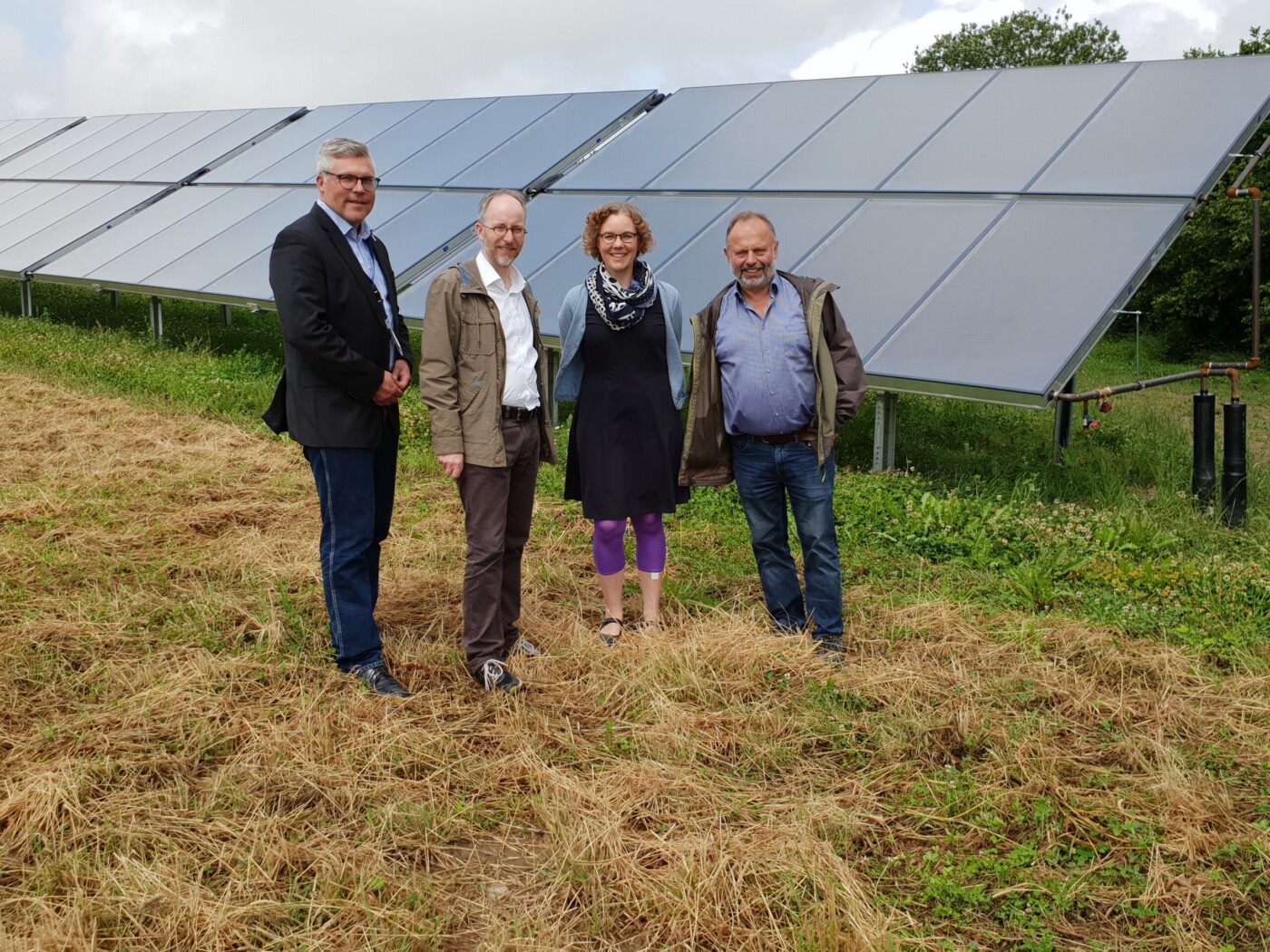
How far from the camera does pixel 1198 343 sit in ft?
56.1

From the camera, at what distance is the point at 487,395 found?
407 centimetres

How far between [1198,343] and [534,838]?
658 inches

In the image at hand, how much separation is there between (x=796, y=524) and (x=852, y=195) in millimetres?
4106

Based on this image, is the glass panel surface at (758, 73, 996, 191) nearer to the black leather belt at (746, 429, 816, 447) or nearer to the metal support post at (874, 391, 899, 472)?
the metal support post at (874, 391, 899, 472)

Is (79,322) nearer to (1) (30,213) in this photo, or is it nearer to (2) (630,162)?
(1) (30,213)

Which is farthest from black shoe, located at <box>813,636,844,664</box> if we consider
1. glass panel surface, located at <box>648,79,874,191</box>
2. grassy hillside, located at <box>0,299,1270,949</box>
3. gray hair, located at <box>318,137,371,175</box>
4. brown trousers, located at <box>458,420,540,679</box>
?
glass panel surface, located at <box>648,79,874,191</box>

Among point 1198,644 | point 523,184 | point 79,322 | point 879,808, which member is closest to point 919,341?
point 1198,644

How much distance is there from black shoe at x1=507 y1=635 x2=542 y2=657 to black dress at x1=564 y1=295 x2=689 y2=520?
1.88ft

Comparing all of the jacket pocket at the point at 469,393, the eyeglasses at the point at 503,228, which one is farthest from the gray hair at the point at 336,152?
the jacket pocket at the point at 469,393

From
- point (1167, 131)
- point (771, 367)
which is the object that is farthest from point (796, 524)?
point (1167, 131)

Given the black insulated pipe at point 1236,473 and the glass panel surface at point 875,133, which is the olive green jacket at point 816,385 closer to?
the black insulated pipe at point 1236,473

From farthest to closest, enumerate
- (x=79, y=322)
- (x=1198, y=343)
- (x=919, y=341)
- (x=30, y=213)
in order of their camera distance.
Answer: (x=1198, y=343) < (x=30, y=213) < (x=79, y=322) < (x=919, y=341)

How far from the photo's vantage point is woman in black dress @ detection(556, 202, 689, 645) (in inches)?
170

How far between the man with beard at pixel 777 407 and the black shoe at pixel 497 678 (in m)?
1.06
